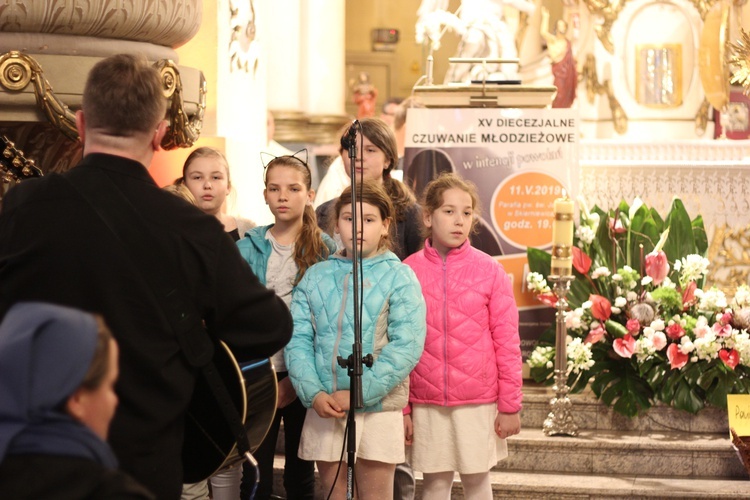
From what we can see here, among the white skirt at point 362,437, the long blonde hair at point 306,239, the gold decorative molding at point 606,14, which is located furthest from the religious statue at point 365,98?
the white skirt at point 362,437

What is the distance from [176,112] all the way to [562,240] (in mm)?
2182

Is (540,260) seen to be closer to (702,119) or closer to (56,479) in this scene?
(56,479)

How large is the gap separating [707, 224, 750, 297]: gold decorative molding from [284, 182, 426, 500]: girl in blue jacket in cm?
523

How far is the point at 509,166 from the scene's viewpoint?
5605 millimetres

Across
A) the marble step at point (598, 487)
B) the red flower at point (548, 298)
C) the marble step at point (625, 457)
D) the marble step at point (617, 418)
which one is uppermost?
the red flower at point (548, 298)

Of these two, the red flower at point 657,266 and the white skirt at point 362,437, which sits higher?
the red flower at point 657,266

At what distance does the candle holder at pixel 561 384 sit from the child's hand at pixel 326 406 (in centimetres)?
162

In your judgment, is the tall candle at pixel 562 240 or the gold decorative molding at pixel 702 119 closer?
the tall candle at pixel 562 240

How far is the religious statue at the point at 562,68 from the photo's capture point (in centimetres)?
1015

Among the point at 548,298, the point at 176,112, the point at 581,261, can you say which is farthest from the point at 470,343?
the point at 581,261

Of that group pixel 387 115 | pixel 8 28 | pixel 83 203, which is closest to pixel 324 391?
pixel 8 28

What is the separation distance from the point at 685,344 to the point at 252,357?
9.81 ft

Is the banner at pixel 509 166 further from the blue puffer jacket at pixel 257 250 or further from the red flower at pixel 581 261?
the blue puffer jacket at pixel 257 250

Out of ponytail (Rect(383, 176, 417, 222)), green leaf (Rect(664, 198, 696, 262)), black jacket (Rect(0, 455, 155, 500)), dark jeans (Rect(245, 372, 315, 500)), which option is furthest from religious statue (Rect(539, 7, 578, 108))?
black jacket (Rect(0, 455, 155, 500))
